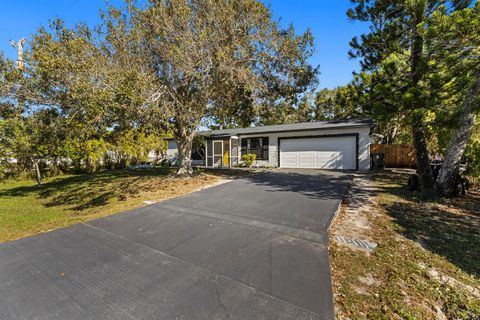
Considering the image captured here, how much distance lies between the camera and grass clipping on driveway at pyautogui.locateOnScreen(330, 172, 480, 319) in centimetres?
213

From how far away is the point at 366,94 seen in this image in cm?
585

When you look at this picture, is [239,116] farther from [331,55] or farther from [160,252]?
[160,252]

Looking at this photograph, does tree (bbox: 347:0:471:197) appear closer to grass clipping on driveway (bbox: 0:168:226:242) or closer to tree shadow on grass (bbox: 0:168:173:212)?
grass clipping on driveway (bbox: 0:168:226:242)

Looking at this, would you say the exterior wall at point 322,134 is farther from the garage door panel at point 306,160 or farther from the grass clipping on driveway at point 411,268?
the grass clipping on driveway at point 411,268

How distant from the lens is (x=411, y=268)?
283cm

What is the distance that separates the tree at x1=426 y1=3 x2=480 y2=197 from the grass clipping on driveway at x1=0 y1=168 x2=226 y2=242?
25.5ft

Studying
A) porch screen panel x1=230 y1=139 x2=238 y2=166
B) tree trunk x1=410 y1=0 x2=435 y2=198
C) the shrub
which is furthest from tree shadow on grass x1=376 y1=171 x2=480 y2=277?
porch screen panel x1=230 y1=139 x2=238 y2=166

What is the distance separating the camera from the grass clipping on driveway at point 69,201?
5.08 m

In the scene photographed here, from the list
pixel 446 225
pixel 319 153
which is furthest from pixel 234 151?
pixel 446 225

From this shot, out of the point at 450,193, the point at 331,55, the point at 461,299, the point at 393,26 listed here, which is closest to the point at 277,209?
the point at 461,299

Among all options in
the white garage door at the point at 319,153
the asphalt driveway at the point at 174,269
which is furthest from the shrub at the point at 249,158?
the asphalt driveway at the point at 174,269

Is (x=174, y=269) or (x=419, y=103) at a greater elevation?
(x=419, y=103)

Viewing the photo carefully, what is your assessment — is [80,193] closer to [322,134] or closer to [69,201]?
→ [69,201]

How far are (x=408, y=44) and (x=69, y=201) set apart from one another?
1278 cm
